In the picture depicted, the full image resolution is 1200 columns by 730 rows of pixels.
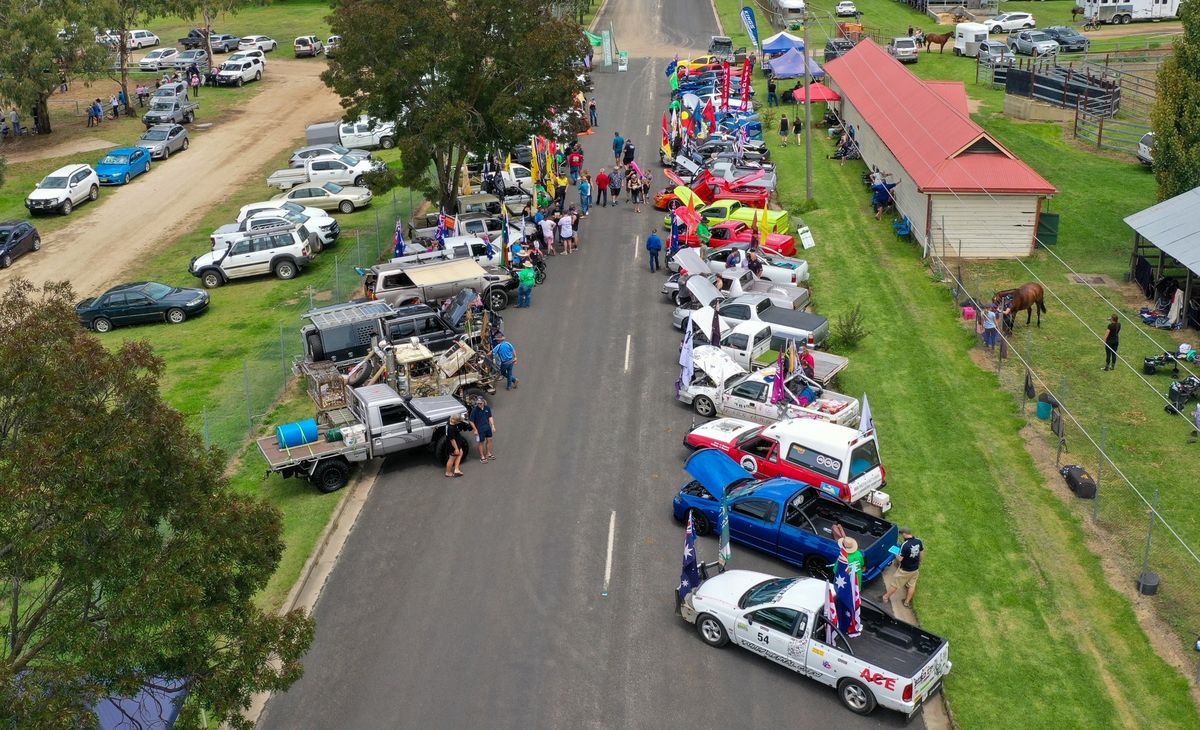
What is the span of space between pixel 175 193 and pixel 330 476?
3332 cm

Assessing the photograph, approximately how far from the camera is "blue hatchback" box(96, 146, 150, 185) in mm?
54594

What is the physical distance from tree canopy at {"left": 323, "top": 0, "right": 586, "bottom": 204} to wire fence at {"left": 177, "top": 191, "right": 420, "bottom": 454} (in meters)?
3.91

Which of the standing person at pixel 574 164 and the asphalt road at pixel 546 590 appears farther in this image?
the standing person at pixel 574 164

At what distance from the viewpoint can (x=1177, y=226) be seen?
107 feet

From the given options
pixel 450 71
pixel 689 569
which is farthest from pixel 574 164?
pixel 689 569

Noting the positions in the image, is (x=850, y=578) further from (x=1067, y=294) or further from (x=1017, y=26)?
(x=1017, y=26)

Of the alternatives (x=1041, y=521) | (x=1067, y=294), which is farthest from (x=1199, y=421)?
→ (x=1067, y=294)

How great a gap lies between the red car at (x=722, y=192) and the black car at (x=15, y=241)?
2508 centimetres

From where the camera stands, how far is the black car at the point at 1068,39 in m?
69.6

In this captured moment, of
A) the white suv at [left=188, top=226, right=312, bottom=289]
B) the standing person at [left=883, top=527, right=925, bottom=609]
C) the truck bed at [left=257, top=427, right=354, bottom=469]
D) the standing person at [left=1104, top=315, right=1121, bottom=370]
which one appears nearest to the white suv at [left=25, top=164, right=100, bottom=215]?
the white suv at [left=188, top=226, right=312, bottom=289]

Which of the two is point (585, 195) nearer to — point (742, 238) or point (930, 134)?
point (742, 238)

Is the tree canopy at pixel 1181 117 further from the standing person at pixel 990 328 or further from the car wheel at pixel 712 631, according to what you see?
the car wheel at pixel 712 631

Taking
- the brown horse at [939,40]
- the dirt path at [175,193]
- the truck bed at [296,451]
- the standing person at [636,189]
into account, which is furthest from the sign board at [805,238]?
the brown horse at [939,40]

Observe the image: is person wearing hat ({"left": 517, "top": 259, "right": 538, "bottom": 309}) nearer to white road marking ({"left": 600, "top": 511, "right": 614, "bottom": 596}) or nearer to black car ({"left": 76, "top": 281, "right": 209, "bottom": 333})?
black car ({"left": 76, "top": 281, "right": 209, "bottom": 333})
